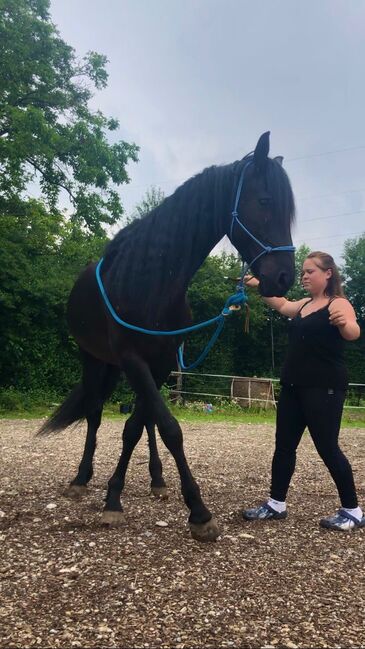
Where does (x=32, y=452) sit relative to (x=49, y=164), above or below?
below

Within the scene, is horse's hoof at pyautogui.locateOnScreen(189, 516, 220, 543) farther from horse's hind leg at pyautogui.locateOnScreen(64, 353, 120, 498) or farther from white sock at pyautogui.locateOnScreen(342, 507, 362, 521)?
horse's hind leg at pyautogui.locateOnScreen(64, 353, 120, 498)

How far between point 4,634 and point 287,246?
263cm

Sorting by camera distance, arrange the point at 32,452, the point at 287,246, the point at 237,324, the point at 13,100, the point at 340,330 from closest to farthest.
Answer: the point at 287,246, the point at 340,330, the point at 32,452, the point at 13,100, the point at 237,324

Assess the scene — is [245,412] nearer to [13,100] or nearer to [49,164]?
[49,164]

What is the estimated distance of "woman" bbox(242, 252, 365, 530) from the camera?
365cm

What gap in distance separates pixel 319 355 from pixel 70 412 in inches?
111

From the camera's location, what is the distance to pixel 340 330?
11.6ft

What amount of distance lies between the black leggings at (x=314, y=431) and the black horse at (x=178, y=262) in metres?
0.90

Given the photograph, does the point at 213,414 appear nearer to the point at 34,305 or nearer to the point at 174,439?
the point at 34,305

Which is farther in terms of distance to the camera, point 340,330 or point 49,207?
point 49,207

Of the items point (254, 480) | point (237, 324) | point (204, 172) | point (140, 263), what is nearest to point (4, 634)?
point (140, 263)

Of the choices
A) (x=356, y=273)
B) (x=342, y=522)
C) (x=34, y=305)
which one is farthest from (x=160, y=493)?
(x=356, y=273)

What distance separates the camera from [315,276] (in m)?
3.84

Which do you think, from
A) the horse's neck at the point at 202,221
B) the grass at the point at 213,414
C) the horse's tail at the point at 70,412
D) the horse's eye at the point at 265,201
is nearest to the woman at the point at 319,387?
the horse's neck at the point at 202,221
